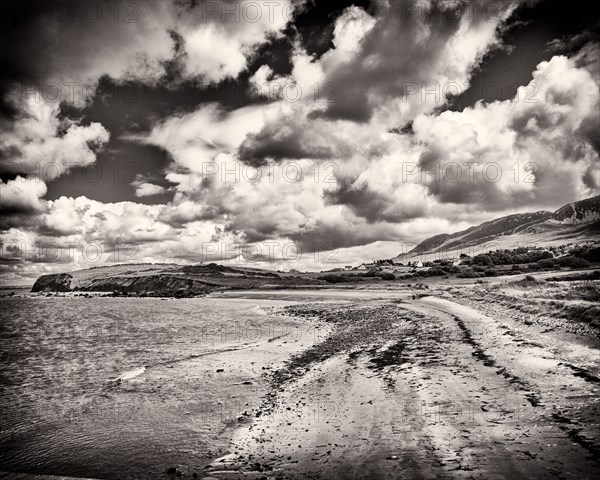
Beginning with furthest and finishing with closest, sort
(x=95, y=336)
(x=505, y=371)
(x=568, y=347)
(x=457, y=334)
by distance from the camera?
(x=95, y=336) → (x=457, y=334) → (x=568, y=347) → (x=505, y=371)

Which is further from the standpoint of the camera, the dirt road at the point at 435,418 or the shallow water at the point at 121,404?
the shallow water at the point at 121,404

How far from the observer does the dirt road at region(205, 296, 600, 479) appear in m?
7.49

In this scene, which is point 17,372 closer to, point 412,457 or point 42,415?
point 42,415

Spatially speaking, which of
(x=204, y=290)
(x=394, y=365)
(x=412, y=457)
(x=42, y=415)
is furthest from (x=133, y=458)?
(x=204, y=290)

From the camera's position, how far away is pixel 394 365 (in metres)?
16.6

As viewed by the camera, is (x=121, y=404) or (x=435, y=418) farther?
(x=121, y=404)

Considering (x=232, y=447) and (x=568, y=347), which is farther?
(x=568, y=347)

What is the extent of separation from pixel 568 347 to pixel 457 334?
24.5 feet

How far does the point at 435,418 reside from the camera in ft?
32.6

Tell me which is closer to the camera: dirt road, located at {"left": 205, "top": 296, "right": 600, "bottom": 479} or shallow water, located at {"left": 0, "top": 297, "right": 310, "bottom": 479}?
dirt road, located at {"left": 205, "top": 296, "right": 600, "bottom": 479}

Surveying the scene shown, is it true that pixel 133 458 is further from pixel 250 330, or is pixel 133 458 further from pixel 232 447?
pixel 250 330

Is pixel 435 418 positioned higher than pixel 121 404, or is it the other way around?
pixel 435 418

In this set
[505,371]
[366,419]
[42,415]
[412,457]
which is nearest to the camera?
[412,457]

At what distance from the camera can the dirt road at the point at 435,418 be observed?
7488 millimetres
